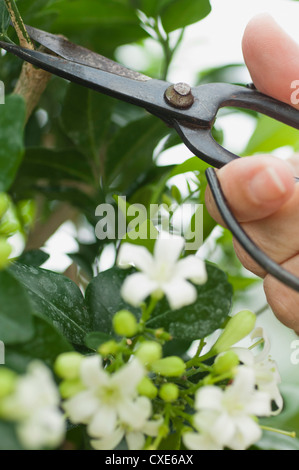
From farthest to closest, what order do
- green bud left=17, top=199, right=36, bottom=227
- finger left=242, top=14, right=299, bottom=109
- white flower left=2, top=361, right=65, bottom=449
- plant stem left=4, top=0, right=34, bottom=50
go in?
1. green bud left=17, top=199, right=36, bottom=227
2. finger left=242, top=14, right=299, bottom=109
3. plant stem left=4, top=0, right=34, bottom=50
4. white flower left=2, top=361, right=65, bottom=449

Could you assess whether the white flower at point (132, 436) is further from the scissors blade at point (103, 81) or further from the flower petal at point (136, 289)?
the scissors blade at point (103, 81)

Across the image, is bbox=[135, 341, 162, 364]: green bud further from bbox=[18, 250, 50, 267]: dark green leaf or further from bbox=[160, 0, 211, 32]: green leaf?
bbox=[160, 0, 211, 32]: green leaf

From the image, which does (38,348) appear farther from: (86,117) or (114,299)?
(86,117)

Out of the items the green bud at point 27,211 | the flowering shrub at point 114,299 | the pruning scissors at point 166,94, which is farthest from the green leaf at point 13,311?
the green bud at point 27,211

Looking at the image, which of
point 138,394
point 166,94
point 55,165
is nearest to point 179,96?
point 166,94

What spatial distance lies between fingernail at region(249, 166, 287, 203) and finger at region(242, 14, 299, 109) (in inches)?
7.0

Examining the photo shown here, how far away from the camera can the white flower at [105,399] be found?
0.24m

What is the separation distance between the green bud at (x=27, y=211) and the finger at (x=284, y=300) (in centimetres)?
39

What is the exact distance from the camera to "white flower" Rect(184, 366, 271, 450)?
25 cm

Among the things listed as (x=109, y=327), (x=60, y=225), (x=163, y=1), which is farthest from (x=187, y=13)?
(x=109, y=327)

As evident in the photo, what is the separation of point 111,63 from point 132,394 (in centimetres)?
37

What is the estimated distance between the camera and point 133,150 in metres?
0.65

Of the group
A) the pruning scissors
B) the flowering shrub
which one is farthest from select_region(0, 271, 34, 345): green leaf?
the pruning scissors
